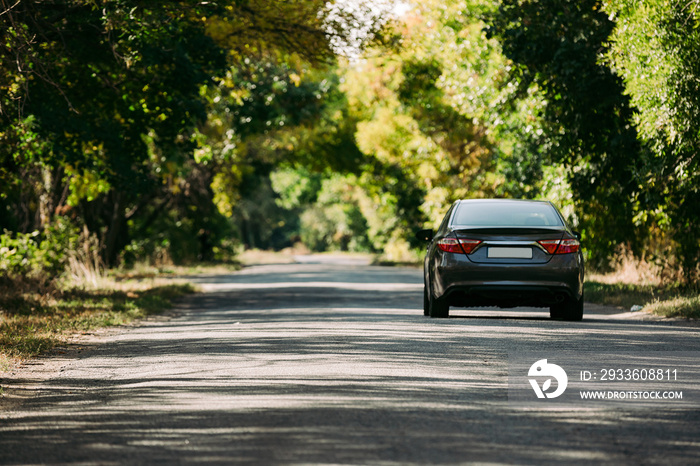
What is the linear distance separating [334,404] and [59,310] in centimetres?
1001

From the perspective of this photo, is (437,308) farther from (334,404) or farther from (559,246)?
(334,404)

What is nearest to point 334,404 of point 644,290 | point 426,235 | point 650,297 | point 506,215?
point 506,215

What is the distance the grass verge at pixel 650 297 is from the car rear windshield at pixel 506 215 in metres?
2.70

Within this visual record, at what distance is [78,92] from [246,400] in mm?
11679

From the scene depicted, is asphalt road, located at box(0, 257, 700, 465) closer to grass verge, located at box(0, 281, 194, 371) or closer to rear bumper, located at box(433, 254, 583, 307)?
rear bumper, located at box(433, 254, 583, 307)

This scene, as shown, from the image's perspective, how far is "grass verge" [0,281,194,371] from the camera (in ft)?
37.9

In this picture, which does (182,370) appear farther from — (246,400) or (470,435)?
(470,435)

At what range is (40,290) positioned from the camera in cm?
1812

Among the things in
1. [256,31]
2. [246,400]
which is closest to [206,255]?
[256,31]

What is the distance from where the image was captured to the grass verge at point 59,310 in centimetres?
1156

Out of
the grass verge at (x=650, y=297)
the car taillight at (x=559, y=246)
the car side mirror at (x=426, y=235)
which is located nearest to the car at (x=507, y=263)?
the car taillight at (x=559, y=246)

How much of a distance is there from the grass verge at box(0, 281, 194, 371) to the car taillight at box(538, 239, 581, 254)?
20.2 feet

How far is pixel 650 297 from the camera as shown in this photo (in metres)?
17.5
